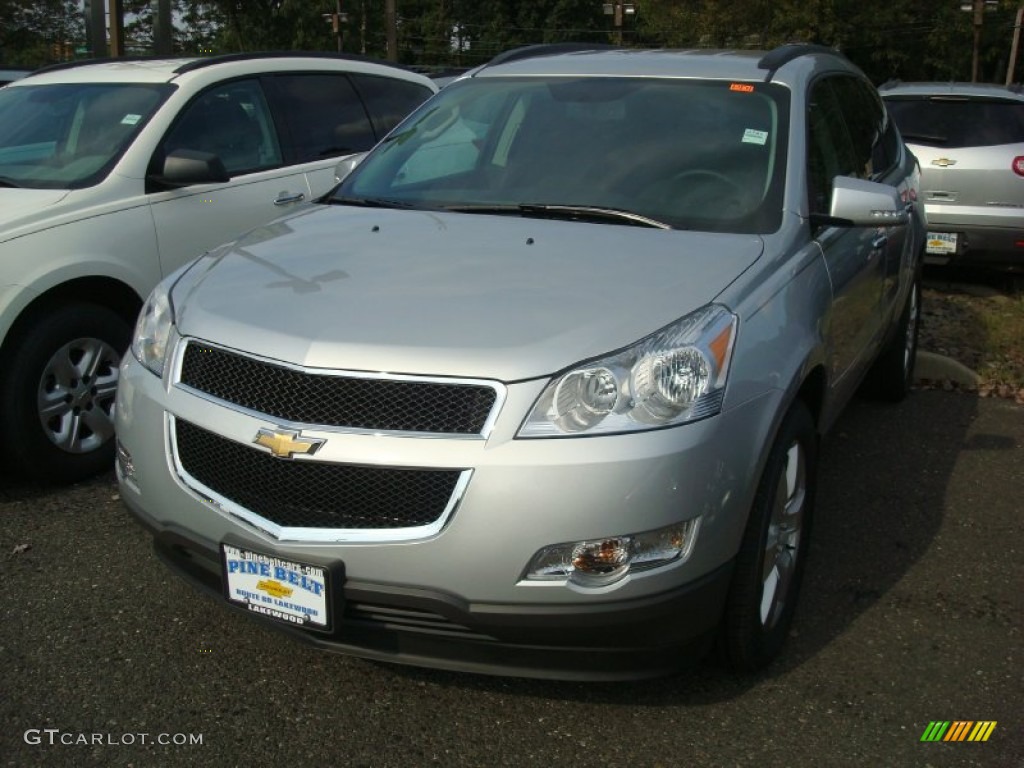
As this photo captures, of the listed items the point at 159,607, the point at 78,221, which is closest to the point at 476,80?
the point at 78,221

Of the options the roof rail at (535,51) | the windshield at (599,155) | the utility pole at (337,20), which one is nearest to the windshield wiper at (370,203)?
the windshield at (599,155)

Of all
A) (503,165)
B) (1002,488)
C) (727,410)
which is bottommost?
(1002,488)

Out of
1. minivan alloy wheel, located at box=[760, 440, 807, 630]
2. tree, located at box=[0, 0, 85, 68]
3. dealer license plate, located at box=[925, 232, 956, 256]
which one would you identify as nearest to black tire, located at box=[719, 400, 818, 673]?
minivan alloy wheel, located at box=[760, 440, 807, 630]

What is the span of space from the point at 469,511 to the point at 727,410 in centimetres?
72

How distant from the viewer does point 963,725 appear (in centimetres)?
298

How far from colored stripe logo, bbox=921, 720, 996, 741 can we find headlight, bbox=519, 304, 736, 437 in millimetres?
1108

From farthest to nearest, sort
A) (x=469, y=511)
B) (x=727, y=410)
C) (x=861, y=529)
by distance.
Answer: (x=861, y=529) < (x=727, y=410) < (x=469, y=511)

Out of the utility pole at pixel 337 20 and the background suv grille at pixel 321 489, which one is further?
the utility pole at pixel 337 20

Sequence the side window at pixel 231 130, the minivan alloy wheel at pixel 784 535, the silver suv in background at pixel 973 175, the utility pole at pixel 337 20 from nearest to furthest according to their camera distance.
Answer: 1. the minivan alloy wheel at pixel 784 535
2. the side window at pixel 231 130
3. the silver suv in background at pixel 973 175
4. the utility pole at pixel 337 20

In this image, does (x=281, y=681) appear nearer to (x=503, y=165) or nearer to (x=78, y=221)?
(x=503, y=165)

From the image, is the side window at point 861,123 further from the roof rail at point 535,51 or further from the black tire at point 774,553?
the black tire at point 774,553

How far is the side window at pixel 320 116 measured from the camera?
19.3 ft

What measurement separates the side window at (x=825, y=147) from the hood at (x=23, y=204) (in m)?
3.10

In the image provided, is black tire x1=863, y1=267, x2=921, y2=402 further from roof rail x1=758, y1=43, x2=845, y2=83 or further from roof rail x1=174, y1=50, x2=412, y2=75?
roof rail x1=174, y1=50, x2=412, y2=75
